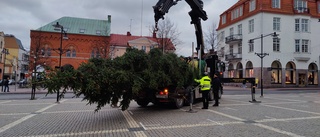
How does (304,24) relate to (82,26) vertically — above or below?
below

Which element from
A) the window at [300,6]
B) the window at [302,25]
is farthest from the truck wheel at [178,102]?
the window at [300,6]

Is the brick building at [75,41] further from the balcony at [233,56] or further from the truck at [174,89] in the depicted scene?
the truck at [174,89]

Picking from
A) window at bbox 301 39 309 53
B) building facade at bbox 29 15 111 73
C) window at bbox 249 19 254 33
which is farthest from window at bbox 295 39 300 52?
building facade at bbox 29 15 111 73

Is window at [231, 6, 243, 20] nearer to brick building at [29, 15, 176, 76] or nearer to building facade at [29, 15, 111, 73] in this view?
brick building at [29, 15, 176, 76]

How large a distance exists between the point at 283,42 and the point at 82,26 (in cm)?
3985

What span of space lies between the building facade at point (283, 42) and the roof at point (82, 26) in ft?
92.5

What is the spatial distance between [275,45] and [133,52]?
1335 inches

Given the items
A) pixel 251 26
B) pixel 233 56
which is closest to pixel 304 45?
pixel 251 26

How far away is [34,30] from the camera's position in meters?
48.2

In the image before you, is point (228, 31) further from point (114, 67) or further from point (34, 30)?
point (114, 67)

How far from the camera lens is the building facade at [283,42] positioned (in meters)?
37.2

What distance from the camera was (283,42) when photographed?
38.0m

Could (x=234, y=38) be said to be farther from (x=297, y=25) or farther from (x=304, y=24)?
(x=304, y=24)

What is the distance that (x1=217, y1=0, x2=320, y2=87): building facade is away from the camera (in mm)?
37219
